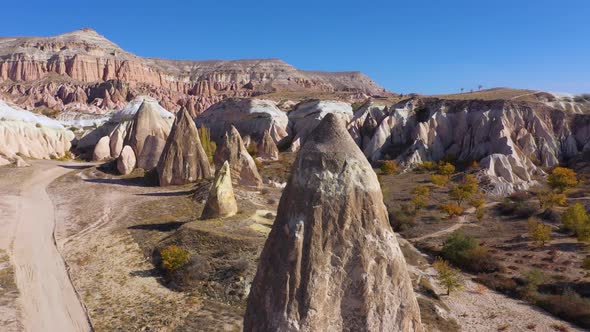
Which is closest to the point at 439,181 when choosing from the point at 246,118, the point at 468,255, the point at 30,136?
the point at 468,255

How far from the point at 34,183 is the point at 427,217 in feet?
87.8

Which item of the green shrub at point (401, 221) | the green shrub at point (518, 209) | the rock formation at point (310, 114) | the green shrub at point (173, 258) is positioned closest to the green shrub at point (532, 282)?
the green shrub at point (401, 221)

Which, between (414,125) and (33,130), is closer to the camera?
(33,130)

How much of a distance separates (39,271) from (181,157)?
14499 mm

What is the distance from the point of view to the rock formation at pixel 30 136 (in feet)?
130

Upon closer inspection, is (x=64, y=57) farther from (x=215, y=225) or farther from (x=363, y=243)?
(x=363, y=243)

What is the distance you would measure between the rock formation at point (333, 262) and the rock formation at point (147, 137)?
28408 mm

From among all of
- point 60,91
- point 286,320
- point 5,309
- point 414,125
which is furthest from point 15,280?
point 60,91

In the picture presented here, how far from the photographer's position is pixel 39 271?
1309 cm

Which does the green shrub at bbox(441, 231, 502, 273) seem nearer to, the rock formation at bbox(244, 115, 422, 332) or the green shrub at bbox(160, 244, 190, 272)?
the green shrub at bbox(160, 244, 190, 272)

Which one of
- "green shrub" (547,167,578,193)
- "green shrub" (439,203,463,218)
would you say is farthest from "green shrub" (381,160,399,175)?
"green shrub" (547,167,578,193)

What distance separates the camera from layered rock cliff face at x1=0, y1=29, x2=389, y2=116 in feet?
339

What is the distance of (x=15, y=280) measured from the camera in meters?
12.3

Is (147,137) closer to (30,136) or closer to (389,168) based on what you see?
(30,136)
